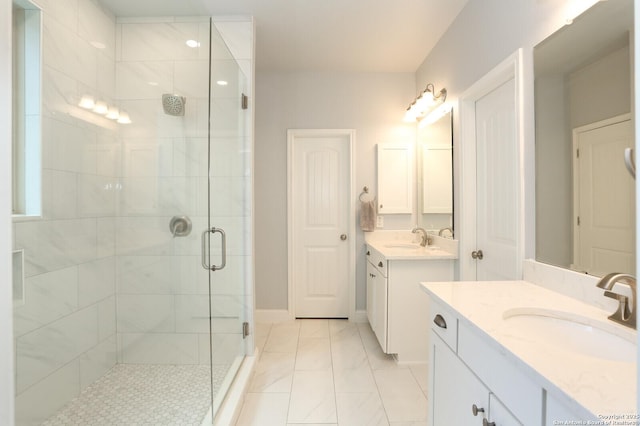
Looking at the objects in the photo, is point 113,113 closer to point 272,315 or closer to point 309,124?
point 309,124

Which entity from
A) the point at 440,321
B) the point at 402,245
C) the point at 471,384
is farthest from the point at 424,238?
the point at 471,384

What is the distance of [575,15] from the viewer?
1.26m

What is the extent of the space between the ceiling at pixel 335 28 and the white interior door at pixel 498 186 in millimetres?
817

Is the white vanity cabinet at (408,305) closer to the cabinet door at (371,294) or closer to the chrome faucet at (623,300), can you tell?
the cabinet door at (371,294)

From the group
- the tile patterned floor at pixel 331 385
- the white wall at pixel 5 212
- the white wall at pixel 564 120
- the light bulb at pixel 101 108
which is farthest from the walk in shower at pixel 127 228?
the white wall at pixel 564 120

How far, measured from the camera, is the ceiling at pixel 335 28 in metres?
2.16

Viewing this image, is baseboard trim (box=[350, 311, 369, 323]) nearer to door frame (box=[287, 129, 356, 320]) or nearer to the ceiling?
door frame (box=[287, 129, 356, 320])

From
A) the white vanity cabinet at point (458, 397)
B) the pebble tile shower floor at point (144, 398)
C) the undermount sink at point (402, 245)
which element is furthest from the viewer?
the undermount sink at point (402, 245)

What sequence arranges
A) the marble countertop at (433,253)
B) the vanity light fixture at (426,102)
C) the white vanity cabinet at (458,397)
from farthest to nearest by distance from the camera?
the vanity light fixture at (426,102) < the marble countertop at (433,253) < the white vanity cabinet at (458,397)

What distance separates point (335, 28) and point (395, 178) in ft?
4.79

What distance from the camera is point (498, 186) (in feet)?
6.16

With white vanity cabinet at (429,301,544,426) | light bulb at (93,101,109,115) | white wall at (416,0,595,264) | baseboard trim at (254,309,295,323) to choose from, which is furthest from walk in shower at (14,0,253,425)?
white wall at (416,0,595,264)

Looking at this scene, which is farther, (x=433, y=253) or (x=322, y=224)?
(x=322, y=224)

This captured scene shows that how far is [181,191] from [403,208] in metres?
2.15
